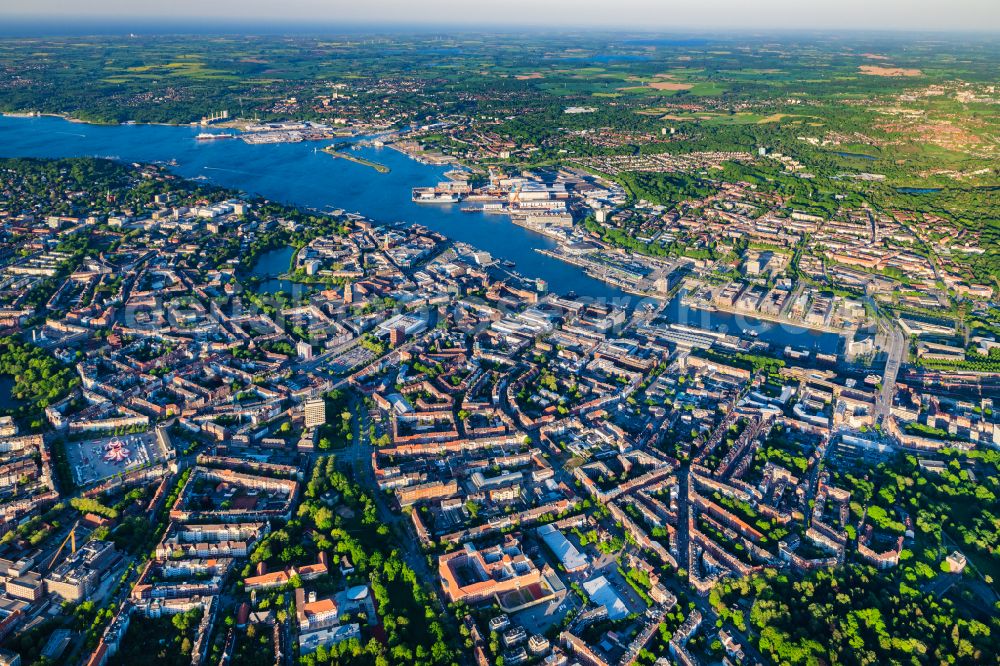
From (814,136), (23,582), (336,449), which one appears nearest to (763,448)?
(336,449)

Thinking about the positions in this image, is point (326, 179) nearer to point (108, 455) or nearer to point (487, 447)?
point (108, 455)

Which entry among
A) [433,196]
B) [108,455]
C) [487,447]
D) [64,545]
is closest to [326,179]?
[433,196]

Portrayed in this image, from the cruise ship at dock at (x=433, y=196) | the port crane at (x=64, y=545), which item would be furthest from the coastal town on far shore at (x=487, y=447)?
the cruise ship at dock at (x=433, y=196)

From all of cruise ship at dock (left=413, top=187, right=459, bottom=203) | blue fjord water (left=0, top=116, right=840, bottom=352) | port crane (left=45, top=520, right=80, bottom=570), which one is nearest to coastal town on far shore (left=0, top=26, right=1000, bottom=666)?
port crane (left=45, top=520, right=80, bottom=570)

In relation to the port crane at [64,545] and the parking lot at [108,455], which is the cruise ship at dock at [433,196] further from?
the port crane at [64,545]

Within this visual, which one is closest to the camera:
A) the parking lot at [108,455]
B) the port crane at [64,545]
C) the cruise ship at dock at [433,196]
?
the port crane at [64,545]

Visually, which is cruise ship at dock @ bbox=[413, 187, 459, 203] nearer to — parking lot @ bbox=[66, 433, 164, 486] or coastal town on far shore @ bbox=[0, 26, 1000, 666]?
coastal town on far shore @ bbox=[0, 26, 1000, 666]
